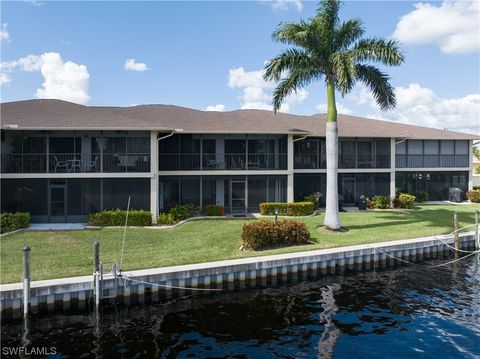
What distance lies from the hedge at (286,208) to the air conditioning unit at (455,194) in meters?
16.7

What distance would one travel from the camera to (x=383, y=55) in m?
20.7

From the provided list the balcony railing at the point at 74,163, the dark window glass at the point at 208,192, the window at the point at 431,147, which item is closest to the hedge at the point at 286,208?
the dark window glass at the point at 208,192

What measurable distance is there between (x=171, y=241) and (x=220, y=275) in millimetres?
4961

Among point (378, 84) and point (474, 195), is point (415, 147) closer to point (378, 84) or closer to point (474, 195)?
point (474, 195)

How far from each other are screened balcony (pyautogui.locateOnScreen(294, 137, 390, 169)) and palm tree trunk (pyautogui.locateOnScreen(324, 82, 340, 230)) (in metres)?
9.41

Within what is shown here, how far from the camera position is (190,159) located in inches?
1097

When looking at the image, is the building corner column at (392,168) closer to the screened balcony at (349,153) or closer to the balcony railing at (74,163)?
the screened balcony at (349,153)

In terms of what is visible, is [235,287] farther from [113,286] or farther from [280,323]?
[113,286]

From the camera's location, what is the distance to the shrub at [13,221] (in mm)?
20656

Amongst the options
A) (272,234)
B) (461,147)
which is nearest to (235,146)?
(272,234)

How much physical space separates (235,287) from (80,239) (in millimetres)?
8383

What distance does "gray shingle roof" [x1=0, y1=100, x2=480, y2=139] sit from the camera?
2343 cm

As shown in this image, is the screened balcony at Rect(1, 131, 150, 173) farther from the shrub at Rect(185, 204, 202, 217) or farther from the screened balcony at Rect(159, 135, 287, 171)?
the shrub at Rect(185, 204, 202, 217)

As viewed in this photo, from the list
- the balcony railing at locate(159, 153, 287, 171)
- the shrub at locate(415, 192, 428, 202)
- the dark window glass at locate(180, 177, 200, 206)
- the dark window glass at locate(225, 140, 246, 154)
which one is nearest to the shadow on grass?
the shrub at locate(415, 192, 428, 202)
